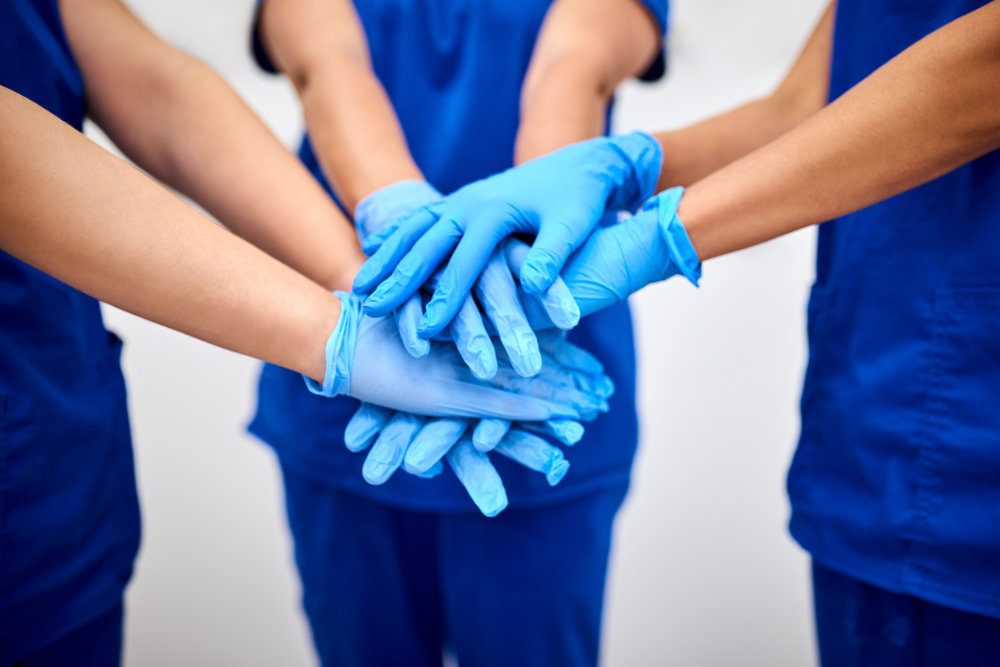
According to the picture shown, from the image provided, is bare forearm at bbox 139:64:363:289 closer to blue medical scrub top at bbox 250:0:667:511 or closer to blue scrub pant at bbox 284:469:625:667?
blue medical scrub top at bbox 250:0:667:511

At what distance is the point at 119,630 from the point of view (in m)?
0.85

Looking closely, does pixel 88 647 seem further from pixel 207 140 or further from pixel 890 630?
pixel 890 630

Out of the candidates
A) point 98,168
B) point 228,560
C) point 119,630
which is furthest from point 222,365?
point 98,168

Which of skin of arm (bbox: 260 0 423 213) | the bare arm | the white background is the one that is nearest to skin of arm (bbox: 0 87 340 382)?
skin of arm (bbox: 260 0 423 213)

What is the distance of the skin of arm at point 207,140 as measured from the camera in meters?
0.92

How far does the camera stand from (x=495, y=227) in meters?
0.78

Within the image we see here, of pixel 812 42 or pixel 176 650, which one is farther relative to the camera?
pixel 176 650

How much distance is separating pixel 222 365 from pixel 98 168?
4.11ft

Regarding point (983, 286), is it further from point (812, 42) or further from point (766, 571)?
point (766, 571)

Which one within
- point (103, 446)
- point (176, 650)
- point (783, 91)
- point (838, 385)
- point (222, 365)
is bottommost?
point (176, 650)

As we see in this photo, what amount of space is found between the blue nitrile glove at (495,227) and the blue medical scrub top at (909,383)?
0.92 feet

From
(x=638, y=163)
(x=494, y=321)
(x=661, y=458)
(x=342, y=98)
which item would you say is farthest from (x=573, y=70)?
(x=661, y=458)

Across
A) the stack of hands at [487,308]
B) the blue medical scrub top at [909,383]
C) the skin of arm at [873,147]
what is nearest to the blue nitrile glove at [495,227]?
the stack of hands at [487,308]

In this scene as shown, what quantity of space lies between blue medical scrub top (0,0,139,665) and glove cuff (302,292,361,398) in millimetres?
228
